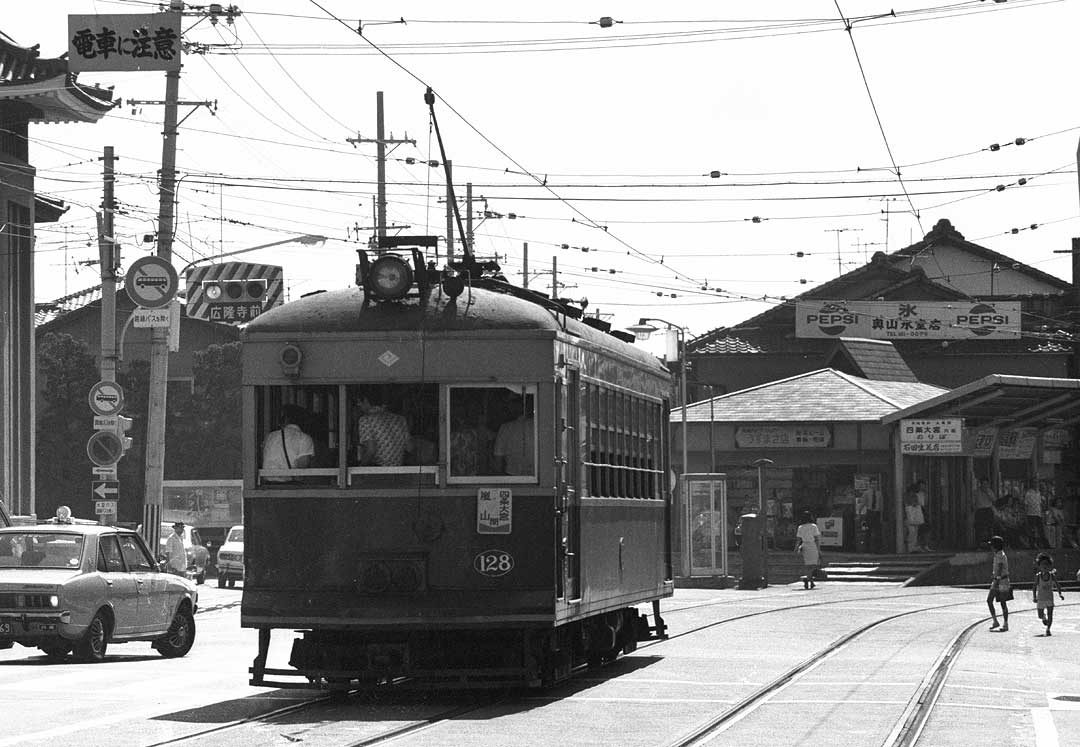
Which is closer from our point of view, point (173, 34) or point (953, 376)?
point (173, 34)

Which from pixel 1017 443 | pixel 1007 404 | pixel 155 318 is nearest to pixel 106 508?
pixel 155 318

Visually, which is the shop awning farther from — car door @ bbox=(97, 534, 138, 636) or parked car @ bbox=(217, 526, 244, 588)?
car door @ bbox=(97, 534, 138, 636)

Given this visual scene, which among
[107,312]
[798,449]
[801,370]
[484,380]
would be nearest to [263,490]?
[484,380]

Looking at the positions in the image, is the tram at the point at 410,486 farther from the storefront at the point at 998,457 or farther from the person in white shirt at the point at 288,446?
the storefront at the point at 998,457

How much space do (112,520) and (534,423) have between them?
16.2 m

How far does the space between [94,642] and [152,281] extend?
10.1 meters

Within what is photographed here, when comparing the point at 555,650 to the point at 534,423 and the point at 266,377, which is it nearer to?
the point at 534,423

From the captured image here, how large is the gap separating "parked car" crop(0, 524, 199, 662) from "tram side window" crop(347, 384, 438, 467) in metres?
5.86

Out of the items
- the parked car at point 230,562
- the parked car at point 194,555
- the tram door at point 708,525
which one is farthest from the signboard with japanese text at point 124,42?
the parked car at point 230,562

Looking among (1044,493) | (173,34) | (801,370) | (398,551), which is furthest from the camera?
(801,370)

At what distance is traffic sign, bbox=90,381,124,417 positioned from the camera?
2777 cm

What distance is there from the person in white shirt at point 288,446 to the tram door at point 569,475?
178 centimetres

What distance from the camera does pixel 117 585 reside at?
62.9ft

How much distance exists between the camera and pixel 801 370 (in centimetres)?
6481
